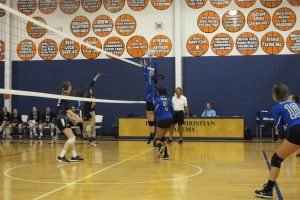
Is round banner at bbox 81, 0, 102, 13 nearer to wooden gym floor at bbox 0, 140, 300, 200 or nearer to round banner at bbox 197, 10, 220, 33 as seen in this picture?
round banner at bbox 197, 10, 220, 33

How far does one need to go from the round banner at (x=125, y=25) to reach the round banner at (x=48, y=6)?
9.98ft

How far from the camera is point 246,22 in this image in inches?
670

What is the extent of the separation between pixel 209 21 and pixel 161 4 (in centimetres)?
223

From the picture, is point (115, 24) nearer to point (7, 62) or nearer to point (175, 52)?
point (175, 52)

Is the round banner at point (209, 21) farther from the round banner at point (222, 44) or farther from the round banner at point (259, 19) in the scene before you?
the round banner at point (259, 19)

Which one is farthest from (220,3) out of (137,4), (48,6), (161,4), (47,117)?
(47,117)

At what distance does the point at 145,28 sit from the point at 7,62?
6.60 m

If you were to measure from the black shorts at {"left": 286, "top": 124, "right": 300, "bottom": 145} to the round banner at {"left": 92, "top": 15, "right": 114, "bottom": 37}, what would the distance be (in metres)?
13.8

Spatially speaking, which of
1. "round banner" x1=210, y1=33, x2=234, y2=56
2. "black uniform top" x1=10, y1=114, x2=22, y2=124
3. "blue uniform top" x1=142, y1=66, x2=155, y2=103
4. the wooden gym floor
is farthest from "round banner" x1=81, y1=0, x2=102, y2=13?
the wooden gym floor

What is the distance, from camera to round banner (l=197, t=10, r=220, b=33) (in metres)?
17.2

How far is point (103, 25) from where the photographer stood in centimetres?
1814

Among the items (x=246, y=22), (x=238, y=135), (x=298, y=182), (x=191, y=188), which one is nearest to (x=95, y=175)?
(x=191, y=188)

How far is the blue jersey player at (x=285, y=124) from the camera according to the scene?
5184 mm

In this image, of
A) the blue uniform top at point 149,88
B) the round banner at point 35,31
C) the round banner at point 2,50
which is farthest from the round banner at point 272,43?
the round banner at point 2,50
